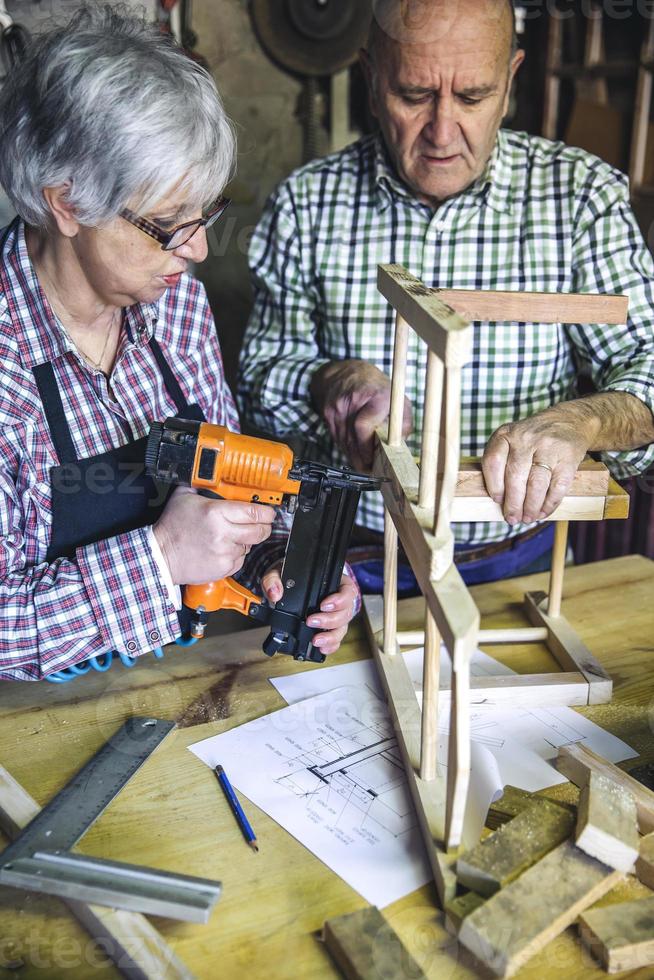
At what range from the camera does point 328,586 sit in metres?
1.55

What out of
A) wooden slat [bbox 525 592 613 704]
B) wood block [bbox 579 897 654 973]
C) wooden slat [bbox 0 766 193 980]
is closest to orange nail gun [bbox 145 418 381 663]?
wooden slat [bbox 525 592 613 704]

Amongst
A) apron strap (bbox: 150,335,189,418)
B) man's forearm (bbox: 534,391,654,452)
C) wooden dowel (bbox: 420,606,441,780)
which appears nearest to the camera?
wooden dowel (bbox: 420,606,441,780)

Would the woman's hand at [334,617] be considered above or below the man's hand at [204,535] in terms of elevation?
below

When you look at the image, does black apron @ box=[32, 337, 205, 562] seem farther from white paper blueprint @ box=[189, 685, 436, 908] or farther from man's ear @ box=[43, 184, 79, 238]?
white paper blueprint @ box=[189, 685, 436, 908]

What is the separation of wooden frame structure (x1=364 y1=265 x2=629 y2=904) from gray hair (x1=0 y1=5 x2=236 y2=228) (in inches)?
15.2

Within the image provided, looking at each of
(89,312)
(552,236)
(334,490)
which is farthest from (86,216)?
(552,236)

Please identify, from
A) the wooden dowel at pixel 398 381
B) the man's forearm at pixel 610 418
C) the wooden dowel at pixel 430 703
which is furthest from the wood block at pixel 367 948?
the man's forearm at pixel 610 418

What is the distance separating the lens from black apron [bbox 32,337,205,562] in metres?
1.52

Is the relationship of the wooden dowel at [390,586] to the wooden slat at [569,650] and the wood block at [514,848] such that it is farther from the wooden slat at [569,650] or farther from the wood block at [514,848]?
the wood block at [514,848]

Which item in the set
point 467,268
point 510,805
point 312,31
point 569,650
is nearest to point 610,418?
point 569,650

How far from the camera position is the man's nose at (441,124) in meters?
1.84

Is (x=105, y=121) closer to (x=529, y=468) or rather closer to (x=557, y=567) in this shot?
(x=529, y=468)

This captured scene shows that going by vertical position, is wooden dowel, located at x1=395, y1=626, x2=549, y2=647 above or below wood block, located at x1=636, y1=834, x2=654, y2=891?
above

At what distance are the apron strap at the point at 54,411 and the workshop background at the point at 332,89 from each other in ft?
5.78
